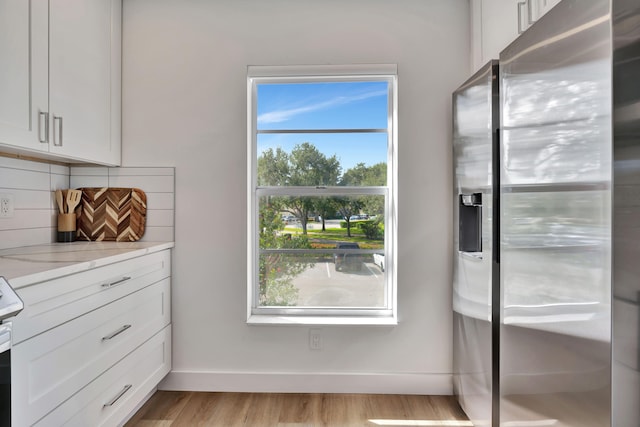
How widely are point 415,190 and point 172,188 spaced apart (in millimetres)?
1495

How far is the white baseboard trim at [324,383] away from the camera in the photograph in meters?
2.17

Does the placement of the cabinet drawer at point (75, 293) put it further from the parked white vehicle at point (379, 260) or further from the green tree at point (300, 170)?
the parked white vehicle at point (379, 260)

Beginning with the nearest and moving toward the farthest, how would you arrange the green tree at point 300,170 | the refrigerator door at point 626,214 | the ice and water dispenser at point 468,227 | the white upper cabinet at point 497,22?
the refrigerator door at point 626,214 → the white upper cabinet at point 497,22 → the ice and water dispenser at point 468,227 → the green tree at point 300,170

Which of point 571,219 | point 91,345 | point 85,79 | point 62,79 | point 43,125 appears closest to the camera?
point 571,219

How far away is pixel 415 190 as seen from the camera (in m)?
2.18

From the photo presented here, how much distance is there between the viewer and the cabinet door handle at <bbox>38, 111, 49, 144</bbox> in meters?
1.58

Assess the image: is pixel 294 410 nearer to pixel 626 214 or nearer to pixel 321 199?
pixel 321 199

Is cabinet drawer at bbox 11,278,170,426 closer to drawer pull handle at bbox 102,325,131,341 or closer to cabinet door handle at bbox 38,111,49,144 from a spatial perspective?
drawer pull handle at bbox 102,325,131,341

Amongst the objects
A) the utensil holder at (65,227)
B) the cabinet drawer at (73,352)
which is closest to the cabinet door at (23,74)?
the utensil holder at (65,227)

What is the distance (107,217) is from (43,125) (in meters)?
0.70

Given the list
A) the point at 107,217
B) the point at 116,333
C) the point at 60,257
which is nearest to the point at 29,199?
the point at 107,217

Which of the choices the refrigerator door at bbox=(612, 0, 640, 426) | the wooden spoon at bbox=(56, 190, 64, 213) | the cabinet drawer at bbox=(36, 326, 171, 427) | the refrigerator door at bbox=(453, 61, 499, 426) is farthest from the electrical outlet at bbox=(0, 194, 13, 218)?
the refrigerator door at bbox=(612, 0, 640, 426)

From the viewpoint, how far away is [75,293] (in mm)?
1390

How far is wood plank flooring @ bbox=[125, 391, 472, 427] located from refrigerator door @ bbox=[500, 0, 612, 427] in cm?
62
